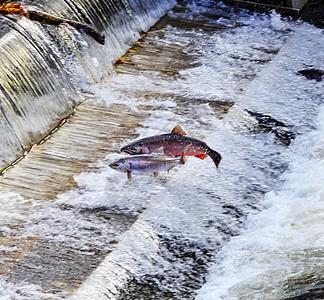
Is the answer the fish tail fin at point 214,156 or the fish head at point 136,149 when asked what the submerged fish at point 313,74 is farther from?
the fish head at point 136,149

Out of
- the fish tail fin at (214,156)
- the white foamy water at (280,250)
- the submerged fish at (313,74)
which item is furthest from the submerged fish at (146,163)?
the submerged fish at (313,74)

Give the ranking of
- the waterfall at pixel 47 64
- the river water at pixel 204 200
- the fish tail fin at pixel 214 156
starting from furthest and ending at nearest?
the waterfall at pixel 47 64 → the fish tail fin at pixel 214 156 → the river water at pixel 204 200

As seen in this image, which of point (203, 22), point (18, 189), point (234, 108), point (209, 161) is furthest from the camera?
point (203, 22)

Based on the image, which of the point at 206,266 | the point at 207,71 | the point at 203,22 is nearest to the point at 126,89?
the point at 207,71

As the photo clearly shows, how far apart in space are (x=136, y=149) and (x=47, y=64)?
6.73 ft

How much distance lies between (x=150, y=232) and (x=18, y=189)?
140 centimetres

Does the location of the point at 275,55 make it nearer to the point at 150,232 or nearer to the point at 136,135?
the point at 136,135

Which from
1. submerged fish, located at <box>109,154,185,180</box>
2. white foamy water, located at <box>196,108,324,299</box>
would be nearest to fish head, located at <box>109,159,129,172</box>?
submerged fish, located at <box>109,154,185,180</box>

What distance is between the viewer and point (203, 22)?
9477 mm

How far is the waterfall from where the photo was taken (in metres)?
6.18

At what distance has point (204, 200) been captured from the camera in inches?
207

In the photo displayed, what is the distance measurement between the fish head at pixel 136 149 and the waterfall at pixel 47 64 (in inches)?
46.6

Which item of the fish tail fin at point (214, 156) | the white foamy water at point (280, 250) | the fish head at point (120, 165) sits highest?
the fish head at point (120, 165)

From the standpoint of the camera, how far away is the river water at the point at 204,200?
14.2ft
